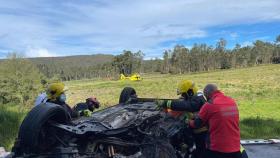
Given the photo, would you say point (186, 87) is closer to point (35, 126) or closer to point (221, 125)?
point (221, 125)

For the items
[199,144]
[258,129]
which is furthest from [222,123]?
[258,129]

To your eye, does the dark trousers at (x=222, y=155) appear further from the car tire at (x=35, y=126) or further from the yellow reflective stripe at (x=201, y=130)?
the car tire at (x=35, y=126)

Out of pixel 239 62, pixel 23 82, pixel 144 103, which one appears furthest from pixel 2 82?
pixel 239 62

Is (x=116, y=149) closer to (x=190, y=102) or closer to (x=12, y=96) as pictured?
(x=190, y=102)

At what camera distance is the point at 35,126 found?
5188 millimetres

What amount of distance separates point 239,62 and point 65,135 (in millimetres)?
143157

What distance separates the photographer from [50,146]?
5.48 meters

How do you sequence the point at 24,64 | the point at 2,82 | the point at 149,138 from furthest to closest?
the point at 24,64 → the point at 2,82 → the point at 149,138

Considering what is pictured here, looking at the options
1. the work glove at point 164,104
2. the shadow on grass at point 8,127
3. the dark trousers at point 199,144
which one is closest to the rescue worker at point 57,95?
the work glove at point 164,104

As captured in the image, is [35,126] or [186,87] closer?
[35,126]

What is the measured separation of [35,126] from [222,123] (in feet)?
9.47

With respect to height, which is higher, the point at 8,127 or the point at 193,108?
the point at 193,108

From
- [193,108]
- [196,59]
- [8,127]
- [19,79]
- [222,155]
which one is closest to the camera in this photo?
[222,155]

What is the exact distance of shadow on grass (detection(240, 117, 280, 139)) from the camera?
1338 centimetres
